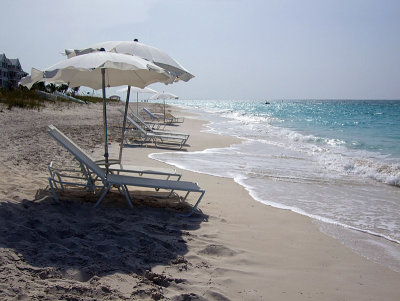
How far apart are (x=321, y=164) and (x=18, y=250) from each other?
8.55m

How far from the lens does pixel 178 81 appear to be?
7051 mm

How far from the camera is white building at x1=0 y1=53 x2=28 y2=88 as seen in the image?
52594 mm

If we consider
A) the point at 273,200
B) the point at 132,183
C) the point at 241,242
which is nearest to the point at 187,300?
the point at 241,242

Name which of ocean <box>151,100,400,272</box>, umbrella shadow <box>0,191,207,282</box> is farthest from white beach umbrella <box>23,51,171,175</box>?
ocean <box>151,100,400,272</box>

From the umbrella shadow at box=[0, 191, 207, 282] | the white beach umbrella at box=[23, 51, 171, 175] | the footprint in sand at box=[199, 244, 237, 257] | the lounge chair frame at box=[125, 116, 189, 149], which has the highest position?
the white beach umbrella at box=[23, 51, 171, 175]

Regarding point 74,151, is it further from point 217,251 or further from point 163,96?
point 163,96

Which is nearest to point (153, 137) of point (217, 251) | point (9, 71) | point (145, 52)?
point (145, 52)

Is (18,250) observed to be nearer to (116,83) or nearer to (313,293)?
(313,293)

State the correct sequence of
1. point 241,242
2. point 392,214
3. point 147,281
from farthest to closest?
point 392,214
point 241,242
point 147,281

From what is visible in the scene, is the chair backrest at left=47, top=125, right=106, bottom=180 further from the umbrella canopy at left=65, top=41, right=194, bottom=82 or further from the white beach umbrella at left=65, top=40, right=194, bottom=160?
the umbrella canopy at left=65, top=41, right=194, bottom=82

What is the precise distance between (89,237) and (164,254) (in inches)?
30.8

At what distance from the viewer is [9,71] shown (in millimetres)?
56844

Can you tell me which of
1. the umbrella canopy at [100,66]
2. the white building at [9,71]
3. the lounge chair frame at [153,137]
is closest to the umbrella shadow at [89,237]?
the umbrella canopy at [100,66]

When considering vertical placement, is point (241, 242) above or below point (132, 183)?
below
